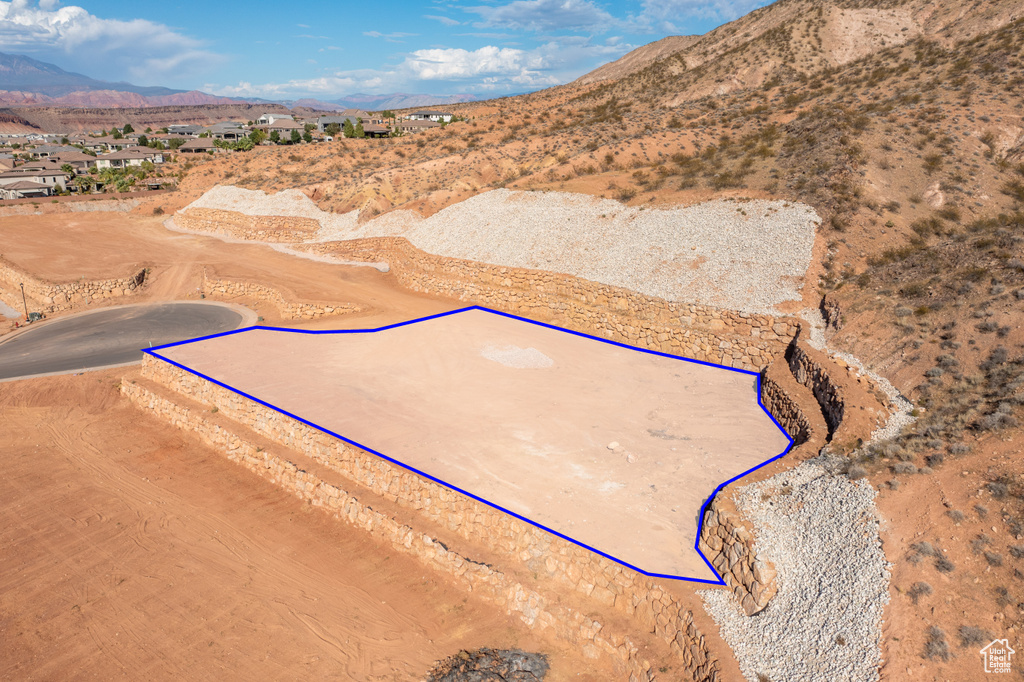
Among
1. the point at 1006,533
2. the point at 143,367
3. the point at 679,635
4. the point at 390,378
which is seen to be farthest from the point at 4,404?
the point at 1006,533

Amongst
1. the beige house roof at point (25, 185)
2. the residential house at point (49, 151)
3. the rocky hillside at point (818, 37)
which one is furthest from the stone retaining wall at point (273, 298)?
the residential house at point (49, 151)

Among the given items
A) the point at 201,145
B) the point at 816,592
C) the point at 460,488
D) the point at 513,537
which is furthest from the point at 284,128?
the point at 816,592

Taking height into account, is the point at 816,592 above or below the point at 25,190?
below

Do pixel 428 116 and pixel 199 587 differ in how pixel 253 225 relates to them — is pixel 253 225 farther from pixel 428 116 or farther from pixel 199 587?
pixel 428 116

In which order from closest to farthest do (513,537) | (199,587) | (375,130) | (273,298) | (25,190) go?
(513,537) → (199,587) → (273,298) → (25,190) → (375,130)

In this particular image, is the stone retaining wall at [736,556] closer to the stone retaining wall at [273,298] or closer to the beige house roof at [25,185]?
the stone retaining wall at [273,298]

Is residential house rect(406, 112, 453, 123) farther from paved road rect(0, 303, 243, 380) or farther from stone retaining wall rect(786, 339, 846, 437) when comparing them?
stone retaining wall rect(786, 339, 846, 437)

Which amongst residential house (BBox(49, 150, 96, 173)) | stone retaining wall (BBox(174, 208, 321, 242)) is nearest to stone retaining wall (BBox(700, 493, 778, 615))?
stone retaining wall (BBox(174, 208, 321, 242))

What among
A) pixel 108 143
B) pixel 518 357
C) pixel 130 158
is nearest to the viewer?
pixel 518 357
